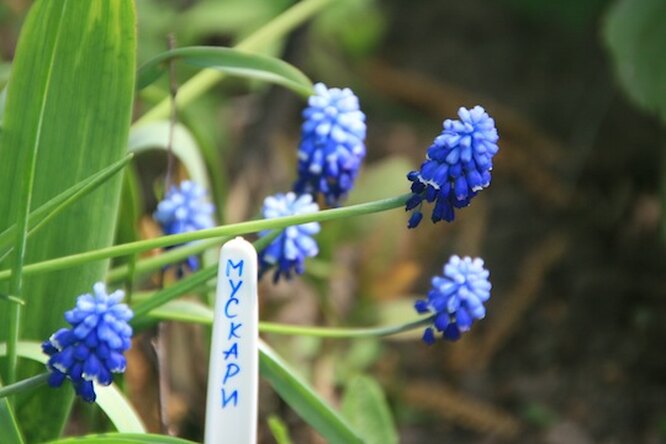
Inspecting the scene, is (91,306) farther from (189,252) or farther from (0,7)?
(0,7)

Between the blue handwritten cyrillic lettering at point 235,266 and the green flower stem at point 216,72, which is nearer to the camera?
the blue handwritten cyrillic lettering at point 235,266

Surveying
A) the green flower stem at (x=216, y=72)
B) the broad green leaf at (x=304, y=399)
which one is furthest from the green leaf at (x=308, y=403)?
the green flower stem at (x=216, y=72)

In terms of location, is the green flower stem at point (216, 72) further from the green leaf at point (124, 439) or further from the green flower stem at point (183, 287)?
the green leaf at point (124, 439)

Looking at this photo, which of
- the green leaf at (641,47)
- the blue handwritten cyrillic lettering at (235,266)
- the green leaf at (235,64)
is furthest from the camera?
the green leaf at (641,47)

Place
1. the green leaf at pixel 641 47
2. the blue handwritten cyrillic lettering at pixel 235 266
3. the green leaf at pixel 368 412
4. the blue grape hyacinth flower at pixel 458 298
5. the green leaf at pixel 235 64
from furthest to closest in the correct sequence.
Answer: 1. the green leaf at pixel 641 47
2. the green leaf at pixel 368 412
3. the green leaf at pixel 235 64
4. the blue grape hyacinth flower at pixel 458 298
5. the blue handwritten cyrillic lettering at pixel 235 266

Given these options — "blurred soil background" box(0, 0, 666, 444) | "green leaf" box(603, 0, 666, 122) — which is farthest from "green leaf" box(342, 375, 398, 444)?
"green leaf" box(603, 0, 666, 122)

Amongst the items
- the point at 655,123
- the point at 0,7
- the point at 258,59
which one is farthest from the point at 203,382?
the point at 655,123

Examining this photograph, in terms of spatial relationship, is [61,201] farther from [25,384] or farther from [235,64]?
[235,64]
